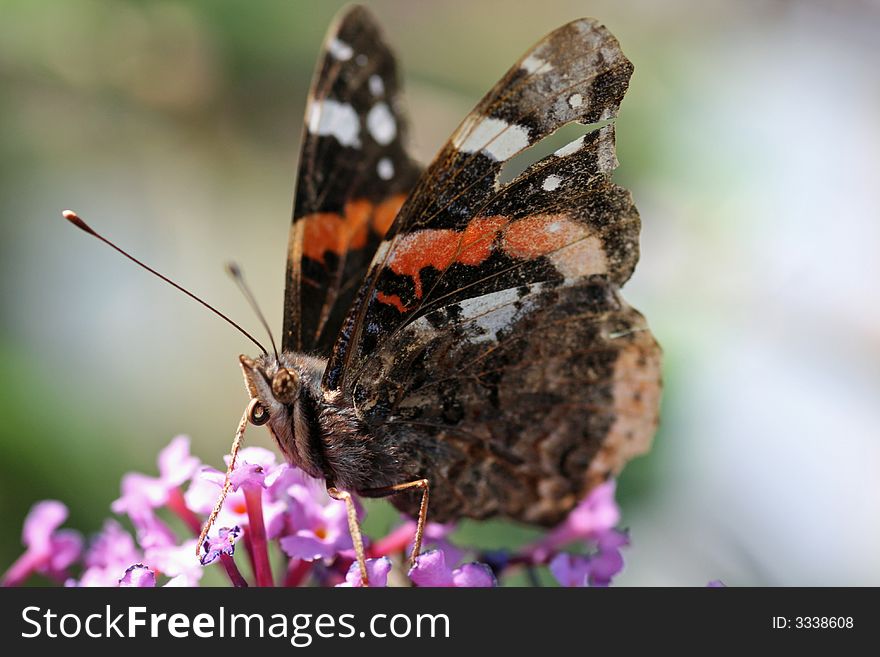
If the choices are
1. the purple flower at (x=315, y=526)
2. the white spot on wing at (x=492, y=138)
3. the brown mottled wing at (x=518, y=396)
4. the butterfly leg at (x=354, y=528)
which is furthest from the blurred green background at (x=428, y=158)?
the white spot on wing at (x=492, y=138)

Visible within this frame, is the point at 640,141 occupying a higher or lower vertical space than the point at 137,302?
higher

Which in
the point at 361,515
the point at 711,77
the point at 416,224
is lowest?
the point at 361,515

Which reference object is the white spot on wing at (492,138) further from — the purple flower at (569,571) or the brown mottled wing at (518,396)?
the purple flower at (569,571)

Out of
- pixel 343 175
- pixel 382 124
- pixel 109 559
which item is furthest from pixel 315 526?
pixel 382 124

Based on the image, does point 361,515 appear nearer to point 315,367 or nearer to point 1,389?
point 315,367

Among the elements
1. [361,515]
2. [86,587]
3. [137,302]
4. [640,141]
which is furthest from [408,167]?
[137,302]

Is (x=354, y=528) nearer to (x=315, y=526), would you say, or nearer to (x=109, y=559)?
(x=315, y=526)

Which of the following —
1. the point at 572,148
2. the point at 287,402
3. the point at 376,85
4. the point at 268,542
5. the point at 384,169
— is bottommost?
the point at 268,542
